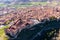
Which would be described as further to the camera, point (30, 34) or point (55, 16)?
point (55, 16)

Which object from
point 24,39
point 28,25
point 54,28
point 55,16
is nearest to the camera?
point 24,39

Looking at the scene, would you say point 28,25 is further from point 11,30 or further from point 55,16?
point 55,16

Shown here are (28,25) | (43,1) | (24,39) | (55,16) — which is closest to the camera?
(24,39)

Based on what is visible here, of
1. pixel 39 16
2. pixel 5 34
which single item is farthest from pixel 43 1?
pixel 5 34

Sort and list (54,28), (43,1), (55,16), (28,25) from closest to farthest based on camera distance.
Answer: (54,28), (28,25), (55,16), (43,1)

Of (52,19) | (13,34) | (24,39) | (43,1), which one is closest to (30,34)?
(24,39)

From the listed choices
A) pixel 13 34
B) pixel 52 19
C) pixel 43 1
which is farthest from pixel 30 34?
pixel 43 1

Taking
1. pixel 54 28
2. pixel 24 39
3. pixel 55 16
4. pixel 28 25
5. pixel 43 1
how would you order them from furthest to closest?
1. pixel 43 1
2. pixel 55 16
3. pixel 28 25
4. pixel 54 28
5. pixel 24 39

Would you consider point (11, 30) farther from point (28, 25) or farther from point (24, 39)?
Answer: point (24, 39)

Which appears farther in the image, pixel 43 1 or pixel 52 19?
pixel 43 1
